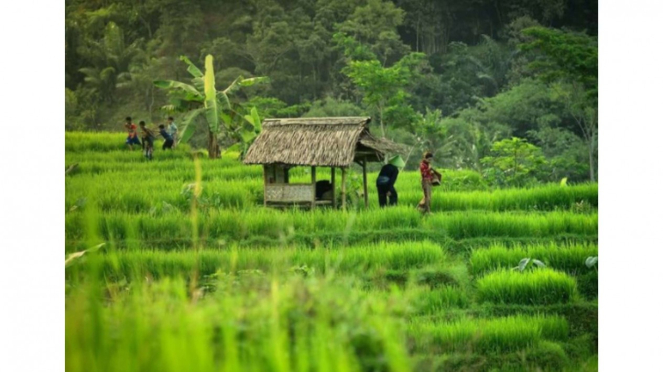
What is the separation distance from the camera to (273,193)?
4152 millimetres

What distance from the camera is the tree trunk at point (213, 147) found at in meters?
4.17

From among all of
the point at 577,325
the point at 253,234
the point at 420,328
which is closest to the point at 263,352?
the point at 420,328

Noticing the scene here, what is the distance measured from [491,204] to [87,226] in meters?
1.97

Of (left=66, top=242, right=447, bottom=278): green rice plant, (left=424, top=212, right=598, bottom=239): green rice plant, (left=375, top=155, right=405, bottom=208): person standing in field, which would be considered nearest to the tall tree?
(left=424, top=212, right=598, bottom=239): green rice plant

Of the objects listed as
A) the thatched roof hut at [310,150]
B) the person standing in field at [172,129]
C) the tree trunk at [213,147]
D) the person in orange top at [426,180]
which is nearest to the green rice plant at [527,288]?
the person in orange top at [426,180]

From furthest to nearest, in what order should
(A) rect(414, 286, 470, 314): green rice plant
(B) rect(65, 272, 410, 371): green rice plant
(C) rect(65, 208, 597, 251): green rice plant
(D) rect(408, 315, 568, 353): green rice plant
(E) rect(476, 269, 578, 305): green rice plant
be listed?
1. (C) rect(65, 208, 597, 251): green rice plant
2. (E) rect(476, 269, 578, 305): green rice plant
3. (A) rect(414, 286, 470, 314): green rice plant
4. (D) rect(408, 315, 568, 353): green rice plant
5. (B) rect(65, 272, 410, 371): green rice plant

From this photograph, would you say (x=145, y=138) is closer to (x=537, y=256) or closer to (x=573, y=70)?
(x=537, y=256)

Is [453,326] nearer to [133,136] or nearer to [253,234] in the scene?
[253,234]

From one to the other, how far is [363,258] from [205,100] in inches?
42.3

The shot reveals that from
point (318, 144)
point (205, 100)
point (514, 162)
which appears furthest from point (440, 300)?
point (205, 100)

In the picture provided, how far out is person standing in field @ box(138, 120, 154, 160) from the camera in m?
4.25

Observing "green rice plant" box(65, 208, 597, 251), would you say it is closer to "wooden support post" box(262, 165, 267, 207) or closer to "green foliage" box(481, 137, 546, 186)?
"wooden support post" box(262, 165, 267, 207)

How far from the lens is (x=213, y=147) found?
420 centimetres

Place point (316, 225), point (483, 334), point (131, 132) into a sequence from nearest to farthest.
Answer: point (483, 334) → point (316, 225) → point (131, 132)
